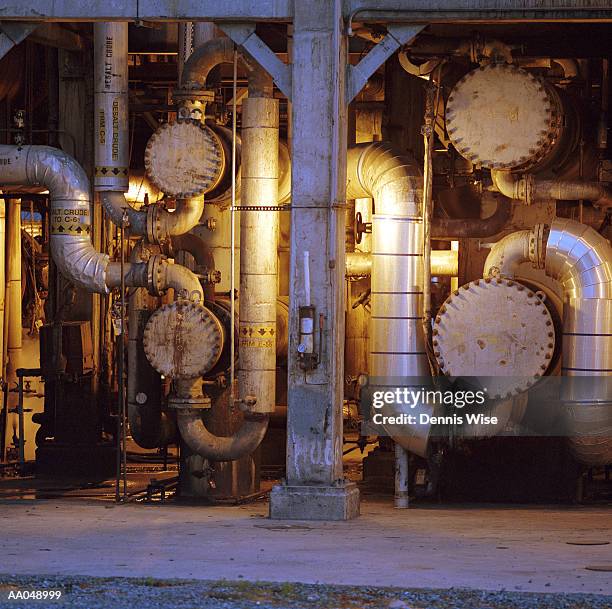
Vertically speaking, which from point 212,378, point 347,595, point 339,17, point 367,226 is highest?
point 339,17

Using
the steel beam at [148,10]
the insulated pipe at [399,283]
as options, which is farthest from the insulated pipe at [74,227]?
the steel beam at [148,10]

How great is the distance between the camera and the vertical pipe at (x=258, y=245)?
13.4 metres

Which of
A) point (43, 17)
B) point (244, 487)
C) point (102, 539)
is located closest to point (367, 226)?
point (244, 487)

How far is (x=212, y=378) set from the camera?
1466cm

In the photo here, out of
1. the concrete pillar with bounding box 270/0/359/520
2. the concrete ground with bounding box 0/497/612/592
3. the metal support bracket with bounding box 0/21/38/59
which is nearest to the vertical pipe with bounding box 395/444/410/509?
the concrete ground with bounding box 0/497/612/592

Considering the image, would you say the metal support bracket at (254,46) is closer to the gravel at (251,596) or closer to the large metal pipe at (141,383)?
the large metal pipe at (141,383)

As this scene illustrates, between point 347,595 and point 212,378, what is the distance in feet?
18.8

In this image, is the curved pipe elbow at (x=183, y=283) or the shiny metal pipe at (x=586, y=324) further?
the curved pipe elbow at (x=183, y=283)

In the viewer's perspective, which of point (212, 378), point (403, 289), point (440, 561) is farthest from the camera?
point (212, 378)

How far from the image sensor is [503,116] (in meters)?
13.4

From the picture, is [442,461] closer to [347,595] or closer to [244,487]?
[244,487]

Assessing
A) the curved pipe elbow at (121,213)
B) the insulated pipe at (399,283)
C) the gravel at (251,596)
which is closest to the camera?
the gravel at (251,596)

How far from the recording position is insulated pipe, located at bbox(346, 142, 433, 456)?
13617 millimetres

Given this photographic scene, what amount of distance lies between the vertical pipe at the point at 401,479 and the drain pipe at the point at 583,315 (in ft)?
4.97
